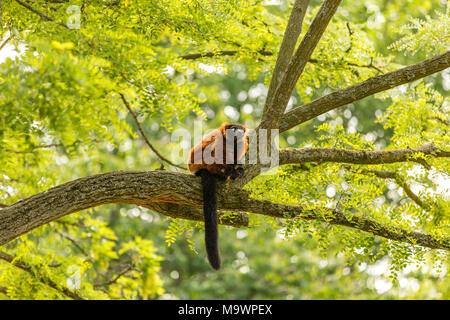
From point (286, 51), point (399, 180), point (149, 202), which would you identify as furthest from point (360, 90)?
point (149, 202)

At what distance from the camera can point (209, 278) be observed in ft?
45.7

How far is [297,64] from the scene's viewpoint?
4.02m

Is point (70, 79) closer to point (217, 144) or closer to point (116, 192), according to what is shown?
point (116, 192)

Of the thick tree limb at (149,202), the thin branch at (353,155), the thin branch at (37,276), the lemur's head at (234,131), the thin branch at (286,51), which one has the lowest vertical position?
the thin branch at (37,276)

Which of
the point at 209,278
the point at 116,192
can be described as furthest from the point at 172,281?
the point at 116,192

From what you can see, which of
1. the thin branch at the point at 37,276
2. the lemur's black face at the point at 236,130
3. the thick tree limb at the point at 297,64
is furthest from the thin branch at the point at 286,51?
the thin branch at the point at 37,276

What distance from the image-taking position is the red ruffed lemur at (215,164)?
3779mm

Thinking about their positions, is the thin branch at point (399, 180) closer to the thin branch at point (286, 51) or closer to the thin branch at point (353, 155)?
the thin branch at point (353, 155)

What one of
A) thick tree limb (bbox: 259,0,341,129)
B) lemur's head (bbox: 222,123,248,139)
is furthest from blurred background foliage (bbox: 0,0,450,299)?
thick tree limb (bbox: 259,0,341,129)

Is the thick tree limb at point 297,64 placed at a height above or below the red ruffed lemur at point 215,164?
above

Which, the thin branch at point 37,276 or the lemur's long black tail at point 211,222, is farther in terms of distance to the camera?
the thin branch at point 37,276

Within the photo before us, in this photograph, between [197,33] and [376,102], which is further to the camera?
[376,102]

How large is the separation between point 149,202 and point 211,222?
0.57 metres

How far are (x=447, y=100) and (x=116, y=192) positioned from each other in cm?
411
